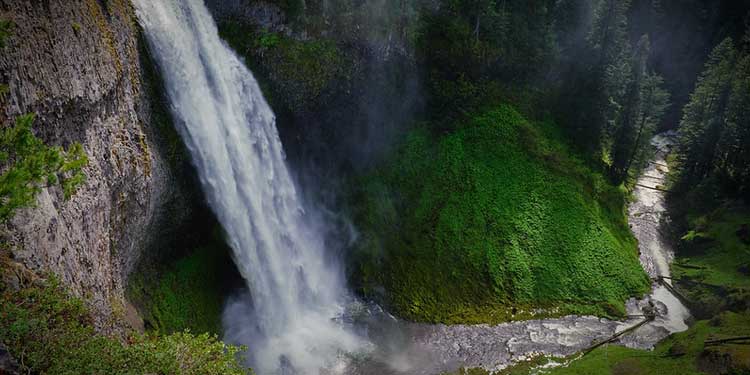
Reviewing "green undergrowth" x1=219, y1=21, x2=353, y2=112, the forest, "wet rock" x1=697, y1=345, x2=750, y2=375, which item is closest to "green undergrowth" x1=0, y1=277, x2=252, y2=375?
the forest

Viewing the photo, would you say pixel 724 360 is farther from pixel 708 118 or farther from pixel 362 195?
pixel 708 118

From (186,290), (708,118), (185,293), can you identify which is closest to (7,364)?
(185,293)

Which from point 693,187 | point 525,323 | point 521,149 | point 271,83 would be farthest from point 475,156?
point 693,187

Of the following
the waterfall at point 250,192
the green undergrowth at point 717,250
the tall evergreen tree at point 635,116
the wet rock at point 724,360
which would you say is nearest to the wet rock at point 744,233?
the green undergrowth at point 717,250

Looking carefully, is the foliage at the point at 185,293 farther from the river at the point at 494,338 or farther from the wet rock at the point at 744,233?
the wet rock at the point at 744,233

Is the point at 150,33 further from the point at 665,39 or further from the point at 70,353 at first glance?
Answer: the point at 665,39

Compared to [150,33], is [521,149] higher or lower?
lower
